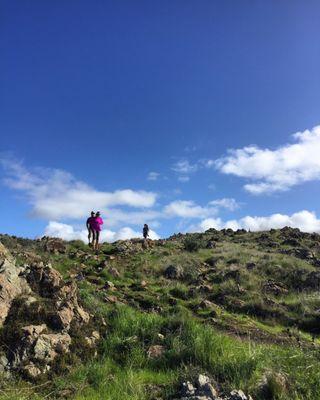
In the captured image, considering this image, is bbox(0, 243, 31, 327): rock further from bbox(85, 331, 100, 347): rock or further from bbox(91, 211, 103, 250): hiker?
bbox(91, 211, 103, 250): hiker

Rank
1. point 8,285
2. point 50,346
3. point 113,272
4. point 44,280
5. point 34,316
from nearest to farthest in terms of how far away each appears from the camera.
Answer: point 50,346 < point 34,316 < point 8,285 < point 44,280 < point 113,272

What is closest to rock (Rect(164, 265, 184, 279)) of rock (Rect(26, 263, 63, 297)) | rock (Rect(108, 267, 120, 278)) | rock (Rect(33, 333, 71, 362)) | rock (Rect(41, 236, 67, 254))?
rock (Rect(108, 267, 120, 278))

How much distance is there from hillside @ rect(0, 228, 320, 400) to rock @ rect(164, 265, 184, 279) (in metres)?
1.68

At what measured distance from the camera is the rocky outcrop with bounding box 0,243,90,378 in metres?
8.19

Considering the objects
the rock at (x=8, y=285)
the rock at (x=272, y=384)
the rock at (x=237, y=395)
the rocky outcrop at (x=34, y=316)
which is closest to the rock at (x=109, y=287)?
the rocky outcrop at (x=34, y=316)

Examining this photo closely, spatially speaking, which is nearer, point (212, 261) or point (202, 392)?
point (202, 392)

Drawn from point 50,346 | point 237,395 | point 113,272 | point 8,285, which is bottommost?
point 237,395

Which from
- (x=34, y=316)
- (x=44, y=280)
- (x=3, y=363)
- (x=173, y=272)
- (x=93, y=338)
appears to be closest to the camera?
(x=3, y=363)

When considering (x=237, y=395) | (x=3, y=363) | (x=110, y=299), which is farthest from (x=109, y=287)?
(x=237, y=395)

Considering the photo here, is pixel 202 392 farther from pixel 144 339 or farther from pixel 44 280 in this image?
pixel 44 280

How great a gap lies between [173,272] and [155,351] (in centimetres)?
1027

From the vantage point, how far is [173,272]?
1938cm

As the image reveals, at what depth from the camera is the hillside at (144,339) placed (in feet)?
24.5

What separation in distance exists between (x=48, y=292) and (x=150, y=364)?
2.90m
